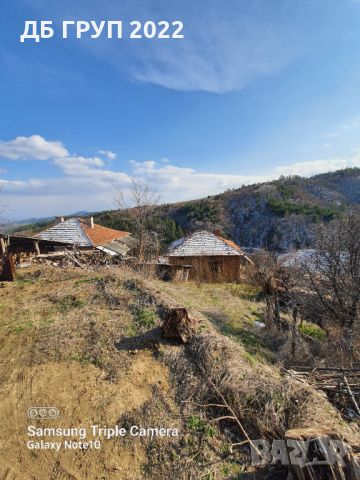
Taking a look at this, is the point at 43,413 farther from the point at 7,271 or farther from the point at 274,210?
the point at 274,210

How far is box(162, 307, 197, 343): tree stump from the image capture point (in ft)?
20.2

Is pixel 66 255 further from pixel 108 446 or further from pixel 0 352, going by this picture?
pixel 108 446

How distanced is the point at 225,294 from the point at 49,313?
316 inches

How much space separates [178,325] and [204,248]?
14736 mm

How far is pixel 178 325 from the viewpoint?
6172mm

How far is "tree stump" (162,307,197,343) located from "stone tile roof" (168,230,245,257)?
14.0m

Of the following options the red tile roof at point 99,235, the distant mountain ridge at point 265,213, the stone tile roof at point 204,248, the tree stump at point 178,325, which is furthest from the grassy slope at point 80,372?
→ the distant mountain ridge at point 265,213

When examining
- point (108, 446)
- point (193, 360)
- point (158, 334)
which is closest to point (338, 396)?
point (193, 360)

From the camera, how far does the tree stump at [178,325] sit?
6.15 meters

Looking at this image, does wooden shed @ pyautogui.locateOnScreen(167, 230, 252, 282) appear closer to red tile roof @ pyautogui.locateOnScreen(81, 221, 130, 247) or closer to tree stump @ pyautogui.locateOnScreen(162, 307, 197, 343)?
red tile roof @ pyautogui.locateOnScreen(81, 221, 130, 247)

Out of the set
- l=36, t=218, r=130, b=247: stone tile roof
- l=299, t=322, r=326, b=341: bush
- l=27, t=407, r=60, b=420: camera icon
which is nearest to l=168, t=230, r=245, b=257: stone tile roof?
l=36, t=218, r=130, b=247: stone tile roof

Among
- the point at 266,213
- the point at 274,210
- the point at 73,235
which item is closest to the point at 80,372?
the point at 73,235

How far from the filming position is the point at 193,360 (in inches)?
221

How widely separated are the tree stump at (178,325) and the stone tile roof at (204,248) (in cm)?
1401
